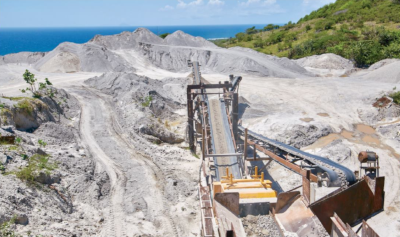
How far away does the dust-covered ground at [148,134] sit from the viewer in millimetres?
11180

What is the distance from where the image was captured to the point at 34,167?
12.0 metres

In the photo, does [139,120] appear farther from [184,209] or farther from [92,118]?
[184,209]

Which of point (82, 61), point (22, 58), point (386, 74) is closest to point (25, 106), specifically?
point (82, 61)

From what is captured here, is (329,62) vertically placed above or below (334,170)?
above

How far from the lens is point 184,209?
12258 mm

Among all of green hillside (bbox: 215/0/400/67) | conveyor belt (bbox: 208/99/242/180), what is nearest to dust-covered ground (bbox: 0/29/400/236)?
conveyor belt (bbox: 208/99/242/180)

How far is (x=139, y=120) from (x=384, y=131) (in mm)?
14294

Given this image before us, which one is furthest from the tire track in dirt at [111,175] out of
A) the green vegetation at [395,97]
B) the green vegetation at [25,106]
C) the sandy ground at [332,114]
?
the green vegetation at [395,97]

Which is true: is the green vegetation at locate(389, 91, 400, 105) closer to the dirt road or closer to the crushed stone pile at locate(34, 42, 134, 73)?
the dirt road

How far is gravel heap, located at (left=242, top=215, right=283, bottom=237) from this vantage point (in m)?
8.87

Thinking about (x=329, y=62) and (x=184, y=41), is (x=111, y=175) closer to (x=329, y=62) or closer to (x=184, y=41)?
(x=329, y=62)

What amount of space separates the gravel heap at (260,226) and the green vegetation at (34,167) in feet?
23.9

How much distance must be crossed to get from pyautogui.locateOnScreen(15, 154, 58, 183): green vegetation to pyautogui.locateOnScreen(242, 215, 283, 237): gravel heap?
729 cm

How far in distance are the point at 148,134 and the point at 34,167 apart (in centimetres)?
745
